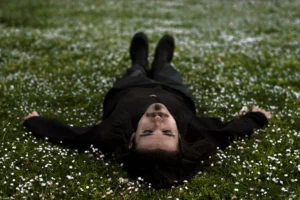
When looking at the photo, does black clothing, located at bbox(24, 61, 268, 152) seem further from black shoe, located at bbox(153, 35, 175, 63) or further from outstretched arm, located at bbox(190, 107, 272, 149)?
black shoe, located at bbox(153, 35, 175, 63)

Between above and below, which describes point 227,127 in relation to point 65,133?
above

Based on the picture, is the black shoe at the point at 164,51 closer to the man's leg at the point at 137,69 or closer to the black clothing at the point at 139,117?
the man's leg at the point at 137,69

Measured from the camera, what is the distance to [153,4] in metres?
26.4

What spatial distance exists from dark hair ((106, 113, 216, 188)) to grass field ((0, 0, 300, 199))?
20 centimetres

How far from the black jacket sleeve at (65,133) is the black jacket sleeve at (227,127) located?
1921mm

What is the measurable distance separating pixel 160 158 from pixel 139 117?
1.35 meters

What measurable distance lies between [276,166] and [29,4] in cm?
2024

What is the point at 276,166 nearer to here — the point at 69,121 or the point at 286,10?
the point at 69,121

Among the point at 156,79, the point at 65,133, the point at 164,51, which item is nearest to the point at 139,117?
the point at 65,133

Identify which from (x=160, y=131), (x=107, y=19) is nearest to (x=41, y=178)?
(x=160, y=131)

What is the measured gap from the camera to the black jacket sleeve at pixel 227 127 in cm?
744

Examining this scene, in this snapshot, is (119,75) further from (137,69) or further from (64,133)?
(64,133)

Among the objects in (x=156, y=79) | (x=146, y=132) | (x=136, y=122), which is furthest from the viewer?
(x=156, y=79)

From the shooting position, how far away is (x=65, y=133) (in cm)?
757
